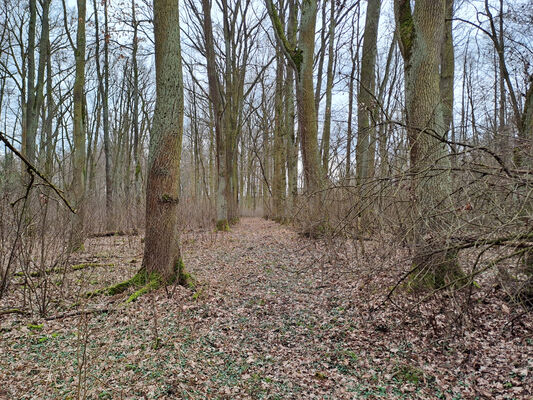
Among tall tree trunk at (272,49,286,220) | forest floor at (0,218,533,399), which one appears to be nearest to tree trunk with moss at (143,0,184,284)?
forest floor at (0,218,533,399)

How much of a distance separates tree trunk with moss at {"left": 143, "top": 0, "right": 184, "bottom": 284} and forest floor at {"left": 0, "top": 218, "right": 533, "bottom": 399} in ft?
1.61

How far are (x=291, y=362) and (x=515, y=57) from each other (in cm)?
927

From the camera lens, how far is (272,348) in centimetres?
321

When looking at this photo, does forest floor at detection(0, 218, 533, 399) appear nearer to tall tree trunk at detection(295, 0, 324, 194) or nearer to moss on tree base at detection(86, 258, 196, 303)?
moss on tree base at detection(86, 258, 196, 303)

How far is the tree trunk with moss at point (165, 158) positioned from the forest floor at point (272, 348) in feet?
1.61

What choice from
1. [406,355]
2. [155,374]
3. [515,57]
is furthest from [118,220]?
[515,57]

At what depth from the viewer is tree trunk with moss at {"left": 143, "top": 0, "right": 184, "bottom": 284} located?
4.51m

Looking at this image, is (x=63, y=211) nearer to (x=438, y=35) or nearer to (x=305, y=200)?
(x=305, y=200)

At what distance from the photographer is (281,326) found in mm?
3674

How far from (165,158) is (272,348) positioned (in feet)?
9.73

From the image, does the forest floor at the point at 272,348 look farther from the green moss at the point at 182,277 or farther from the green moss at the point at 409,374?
the green moss at the point at 182,277

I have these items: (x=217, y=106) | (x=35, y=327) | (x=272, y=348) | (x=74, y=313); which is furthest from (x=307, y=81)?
(x=35, y=327)

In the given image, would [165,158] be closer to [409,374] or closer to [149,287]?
[149,287]

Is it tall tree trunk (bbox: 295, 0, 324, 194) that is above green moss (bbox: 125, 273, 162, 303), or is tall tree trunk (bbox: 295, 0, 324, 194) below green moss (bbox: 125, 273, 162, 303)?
above
